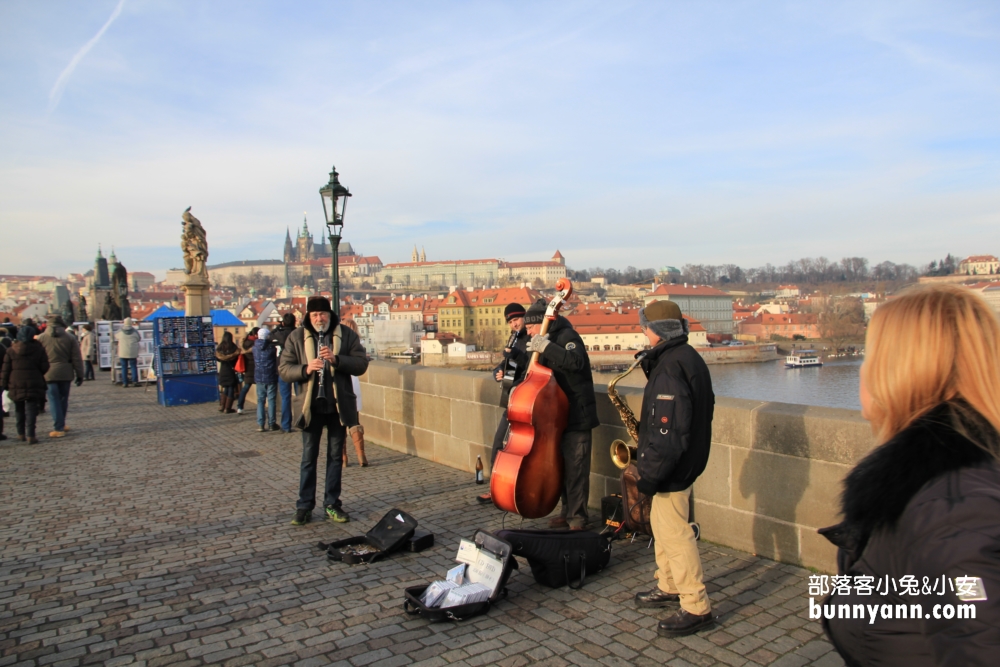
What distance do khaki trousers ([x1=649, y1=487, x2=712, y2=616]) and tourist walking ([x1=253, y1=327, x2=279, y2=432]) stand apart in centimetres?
844

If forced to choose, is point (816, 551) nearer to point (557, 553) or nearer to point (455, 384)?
point (557, 553)

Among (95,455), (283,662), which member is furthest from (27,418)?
(283,662)

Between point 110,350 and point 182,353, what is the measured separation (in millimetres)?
9775

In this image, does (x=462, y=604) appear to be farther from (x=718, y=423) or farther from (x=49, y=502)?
(x=49, y=502)

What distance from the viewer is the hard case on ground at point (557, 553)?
4301 mm

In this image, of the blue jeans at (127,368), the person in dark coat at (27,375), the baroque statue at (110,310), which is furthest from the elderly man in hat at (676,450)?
the baroque statue at (110,310)

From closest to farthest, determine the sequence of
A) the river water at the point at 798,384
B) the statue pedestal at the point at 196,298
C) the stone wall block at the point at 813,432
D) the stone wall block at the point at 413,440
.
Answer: the stone wall block at the point at 813,432
the stone wall block at the point at 413,440
the river water at the point at 798,384
the statue pedestal at the point at 196,298

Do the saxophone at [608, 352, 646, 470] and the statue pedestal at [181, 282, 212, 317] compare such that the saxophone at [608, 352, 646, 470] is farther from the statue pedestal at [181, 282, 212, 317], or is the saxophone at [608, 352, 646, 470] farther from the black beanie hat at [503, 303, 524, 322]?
the statue pedestal at [181, 282, 212, 317]

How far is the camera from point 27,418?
10562 millimetres

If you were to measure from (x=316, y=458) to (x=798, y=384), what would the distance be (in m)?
16.3

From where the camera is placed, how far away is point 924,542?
1383mm

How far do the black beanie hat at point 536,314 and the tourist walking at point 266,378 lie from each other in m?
6.58

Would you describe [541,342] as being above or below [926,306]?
below

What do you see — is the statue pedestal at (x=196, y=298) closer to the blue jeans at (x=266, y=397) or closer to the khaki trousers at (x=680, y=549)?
the blue jeans at (x=266, y=397)
